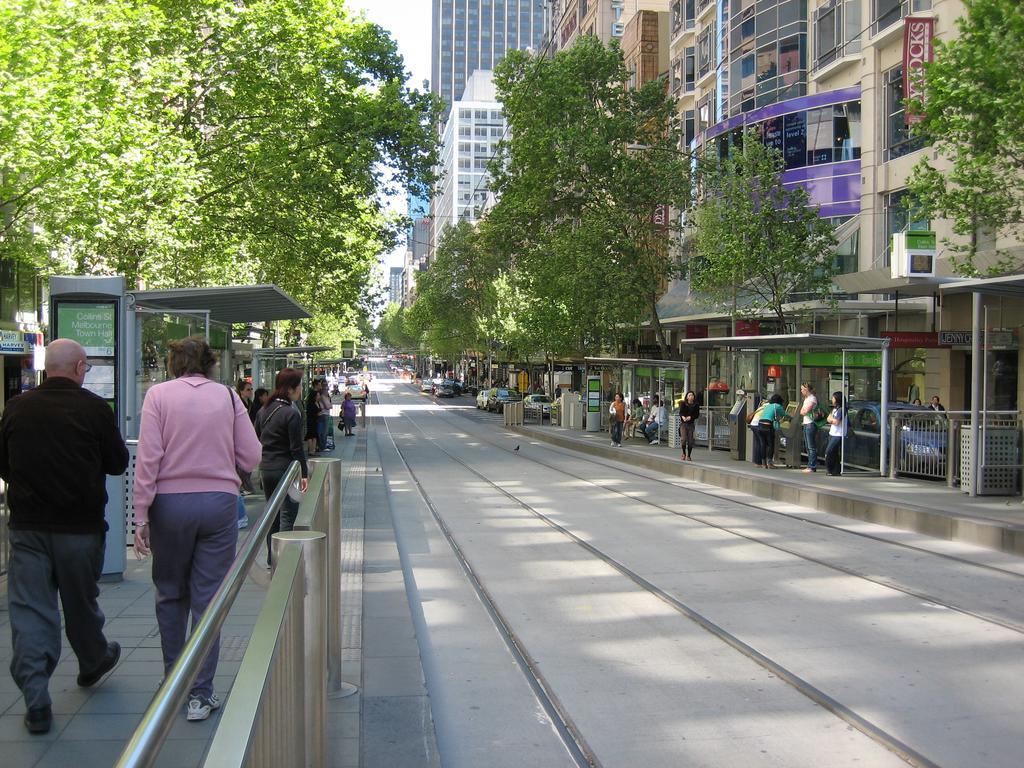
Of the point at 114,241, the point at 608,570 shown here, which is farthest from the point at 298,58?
the point at 608,570

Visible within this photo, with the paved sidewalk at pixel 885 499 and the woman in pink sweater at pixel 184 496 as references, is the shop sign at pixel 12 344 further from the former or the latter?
the woman in pink sweater at pixel 184 496

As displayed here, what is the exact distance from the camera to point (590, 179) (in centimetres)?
3988

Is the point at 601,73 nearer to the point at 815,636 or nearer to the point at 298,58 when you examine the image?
the point at 298,58

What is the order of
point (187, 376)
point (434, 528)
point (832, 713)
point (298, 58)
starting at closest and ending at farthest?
point (187, 376) < point (832, 713) < point (434, 528) < point (298, 58)

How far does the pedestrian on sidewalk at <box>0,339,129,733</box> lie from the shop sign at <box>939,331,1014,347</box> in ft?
71.4

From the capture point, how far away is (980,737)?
5.51m

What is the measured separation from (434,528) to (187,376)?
29.5ft

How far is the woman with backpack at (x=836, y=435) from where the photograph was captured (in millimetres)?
20234

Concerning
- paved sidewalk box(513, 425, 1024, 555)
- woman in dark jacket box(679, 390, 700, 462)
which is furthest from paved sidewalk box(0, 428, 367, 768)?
woman in dark jacket box(679, 390, 700, 462)

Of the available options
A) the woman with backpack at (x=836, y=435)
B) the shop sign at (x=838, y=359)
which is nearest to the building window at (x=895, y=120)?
the shop sign at (x=838, y=359)

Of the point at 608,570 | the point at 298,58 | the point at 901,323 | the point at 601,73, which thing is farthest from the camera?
the point at 601,73

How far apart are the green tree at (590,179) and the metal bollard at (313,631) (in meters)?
34.6

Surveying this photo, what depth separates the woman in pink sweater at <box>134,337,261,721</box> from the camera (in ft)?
16.5

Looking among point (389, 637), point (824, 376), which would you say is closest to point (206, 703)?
point (389, 637)
